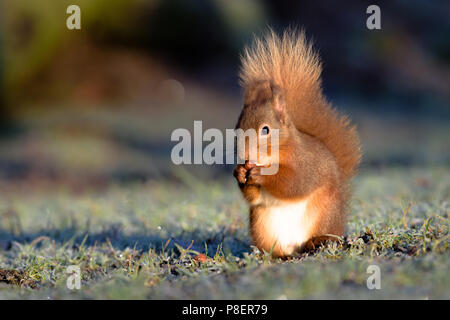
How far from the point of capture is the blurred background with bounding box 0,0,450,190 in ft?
34.6

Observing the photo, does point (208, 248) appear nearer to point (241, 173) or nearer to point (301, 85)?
point (241, 173)

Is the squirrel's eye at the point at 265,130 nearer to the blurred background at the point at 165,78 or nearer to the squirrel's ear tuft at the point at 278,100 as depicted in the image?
the squirrel's ear tuft at the point at 278,100

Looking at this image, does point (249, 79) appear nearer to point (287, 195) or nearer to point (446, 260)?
point (287, 195)

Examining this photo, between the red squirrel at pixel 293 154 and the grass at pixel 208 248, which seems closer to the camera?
the grass at pixel 208 248

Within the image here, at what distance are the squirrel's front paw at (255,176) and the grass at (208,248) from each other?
1.37ft

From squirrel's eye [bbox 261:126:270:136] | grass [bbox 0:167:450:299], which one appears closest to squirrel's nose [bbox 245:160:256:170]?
squirrel's eye [bbox 261:126:270:136]

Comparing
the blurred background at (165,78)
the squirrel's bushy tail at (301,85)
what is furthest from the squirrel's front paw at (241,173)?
the blurred background at (165,78)

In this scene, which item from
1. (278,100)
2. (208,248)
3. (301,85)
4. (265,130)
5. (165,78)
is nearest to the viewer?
(265,130)

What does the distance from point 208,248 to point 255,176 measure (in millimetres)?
987

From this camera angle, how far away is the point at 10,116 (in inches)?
505

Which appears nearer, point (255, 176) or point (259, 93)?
point (255, 176)

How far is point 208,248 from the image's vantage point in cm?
402

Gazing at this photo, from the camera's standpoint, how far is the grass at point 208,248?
8.72 ft

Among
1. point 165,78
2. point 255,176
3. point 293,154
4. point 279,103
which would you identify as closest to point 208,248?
point 255,176
